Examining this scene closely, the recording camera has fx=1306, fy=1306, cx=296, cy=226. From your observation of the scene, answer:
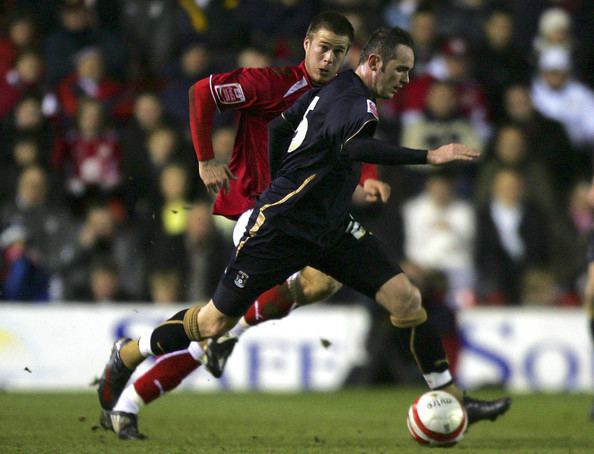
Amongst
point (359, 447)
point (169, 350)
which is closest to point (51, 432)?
point (169, 350)

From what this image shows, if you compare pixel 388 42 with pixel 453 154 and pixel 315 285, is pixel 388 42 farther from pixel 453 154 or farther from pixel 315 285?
pixel 315 285

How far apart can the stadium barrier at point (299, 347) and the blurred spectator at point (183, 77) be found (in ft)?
6.84

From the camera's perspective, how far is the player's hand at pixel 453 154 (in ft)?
19.3

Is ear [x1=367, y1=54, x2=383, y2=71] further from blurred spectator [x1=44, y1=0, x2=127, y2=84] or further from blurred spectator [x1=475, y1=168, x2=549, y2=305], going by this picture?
blurred spectator [x1=44, y1=0, x2=127, y2=84]

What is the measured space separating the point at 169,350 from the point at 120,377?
56cm

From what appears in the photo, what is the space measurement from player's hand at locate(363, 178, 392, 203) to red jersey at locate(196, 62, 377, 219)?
22 centimetres

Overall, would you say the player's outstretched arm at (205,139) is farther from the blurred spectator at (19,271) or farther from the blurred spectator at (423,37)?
the blurred spectator at (423,37)

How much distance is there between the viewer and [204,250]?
1173 centimetres

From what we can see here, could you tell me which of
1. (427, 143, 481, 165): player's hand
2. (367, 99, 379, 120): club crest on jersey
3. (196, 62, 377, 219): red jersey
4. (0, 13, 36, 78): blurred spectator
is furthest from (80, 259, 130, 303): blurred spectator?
(427, 143, 481, 165): player's hand

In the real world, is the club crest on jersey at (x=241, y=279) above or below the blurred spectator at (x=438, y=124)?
below

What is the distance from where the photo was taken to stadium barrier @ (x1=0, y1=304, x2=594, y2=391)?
11812 mm

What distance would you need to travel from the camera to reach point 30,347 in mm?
11789

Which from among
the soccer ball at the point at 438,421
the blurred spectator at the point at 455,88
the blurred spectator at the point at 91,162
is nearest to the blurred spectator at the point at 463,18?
the blurred spectator at the point at 455,88

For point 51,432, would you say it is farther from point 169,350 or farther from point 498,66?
point 498,66
